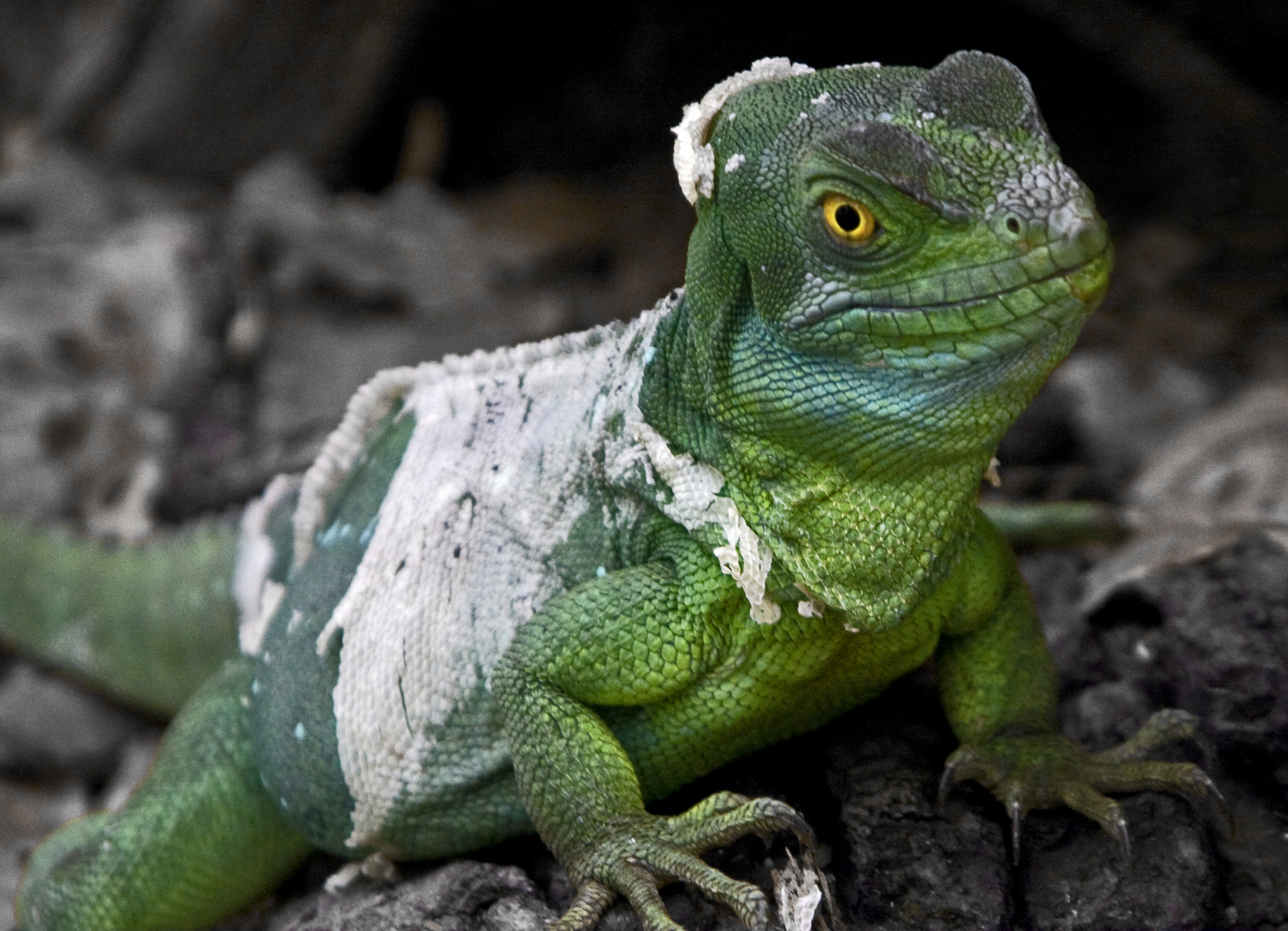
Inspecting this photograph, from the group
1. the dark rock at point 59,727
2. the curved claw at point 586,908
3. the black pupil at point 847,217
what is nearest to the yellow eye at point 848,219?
the black pupil at point 847,217

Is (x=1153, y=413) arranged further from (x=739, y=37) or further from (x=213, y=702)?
(x=213, y=702)

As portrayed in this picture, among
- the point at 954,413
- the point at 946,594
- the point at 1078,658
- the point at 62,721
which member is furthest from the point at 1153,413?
the point at 62,721

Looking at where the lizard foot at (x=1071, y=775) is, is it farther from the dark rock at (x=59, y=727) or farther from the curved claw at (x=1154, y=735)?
the dark rock at (x=59, y=727)

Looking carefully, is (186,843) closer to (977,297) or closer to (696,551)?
(696,551)

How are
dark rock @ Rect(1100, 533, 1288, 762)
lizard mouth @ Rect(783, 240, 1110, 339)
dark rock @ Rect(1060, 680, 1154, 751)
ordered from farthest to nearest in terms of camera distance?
1. dark rock @ Rect(1060, 680, 1154, 751)
2. dark rock @ Rect(1100, 533, 1288, 762)
3. lizard mouth @ Rect(783, 240, 1110, 339)

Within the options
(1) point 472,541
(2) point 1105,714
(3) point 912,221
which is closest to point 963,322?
(3) point 912,221

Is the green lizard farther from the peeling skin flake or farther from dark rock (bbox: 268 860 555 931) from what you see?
dark rock (bbox: 268 860 555 931)

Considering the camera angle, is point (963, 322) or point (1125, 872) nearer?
point (963, 322)

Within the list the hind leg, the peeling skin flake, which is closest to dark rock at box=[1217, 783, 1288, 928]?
the peeling skin flake

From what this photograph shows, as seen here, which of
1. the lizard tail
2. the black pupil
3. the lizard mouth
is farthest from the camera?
the lizard tail
